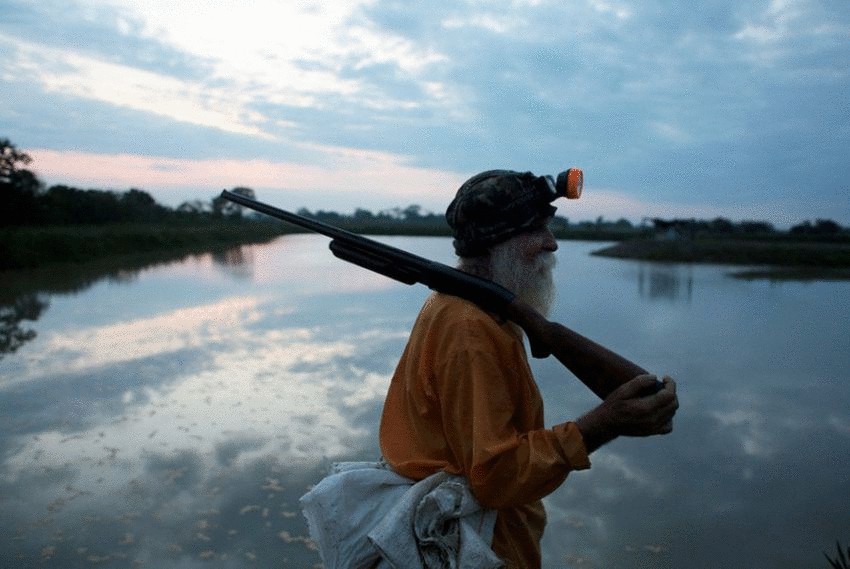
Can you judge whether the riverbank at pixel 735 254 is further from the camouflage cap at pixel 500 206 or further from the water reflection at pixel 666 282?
the camouflage cap at pixel 500 206

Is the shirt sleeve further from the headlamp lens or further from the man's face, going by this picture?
the headlamp lens

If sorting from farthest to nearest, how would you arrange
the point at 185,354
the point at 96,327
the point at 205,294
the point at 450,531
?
the point at 205,294
the point at 96,327
the point at 185,354
the point at 450,531

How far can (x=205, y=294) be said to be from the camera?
17.6 meters

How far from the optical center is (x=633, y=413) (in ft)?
5.73

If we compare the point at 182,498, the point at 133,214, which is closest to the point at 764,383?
the point at 182,498

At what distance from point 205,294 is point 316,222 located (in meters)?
16.1

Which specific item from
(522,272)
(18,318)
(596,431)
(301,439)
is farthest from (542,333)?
(18,318)

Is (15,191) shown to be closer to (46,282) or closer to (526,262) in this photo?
(46,282)

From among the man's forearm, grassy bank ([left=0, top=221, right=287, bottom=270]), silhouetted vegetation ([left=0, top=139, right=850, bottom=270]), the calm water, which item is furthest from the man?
grassy bank ([left=0, top=221, right=287, bottom=270])

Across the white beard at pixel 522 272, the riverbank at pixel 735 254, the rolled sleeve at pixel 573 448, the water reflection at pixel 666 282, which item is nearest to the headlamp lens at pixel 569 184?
the white beard at pixel 522 272

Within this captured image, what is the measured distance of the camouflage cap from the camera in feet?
6.61

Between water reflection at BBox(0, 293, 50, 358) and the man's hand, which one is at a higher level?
the man's hand

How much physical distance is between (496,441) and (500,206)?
0.69 metres

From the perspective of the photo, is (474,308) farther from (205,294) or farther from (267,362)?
(205,294)
